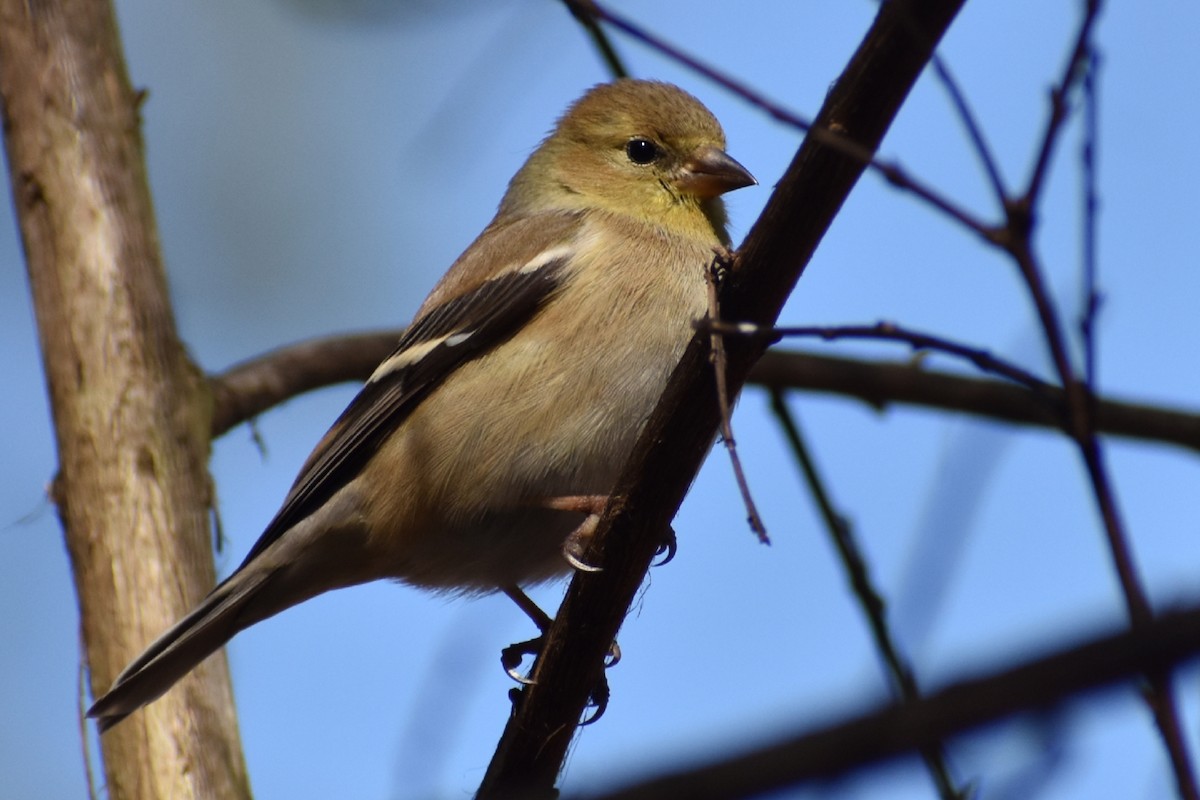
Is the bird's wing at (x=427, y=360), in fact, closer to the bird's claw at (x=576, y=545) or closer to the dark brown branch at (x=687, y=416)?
the bird's claw at (x=576, y=545)

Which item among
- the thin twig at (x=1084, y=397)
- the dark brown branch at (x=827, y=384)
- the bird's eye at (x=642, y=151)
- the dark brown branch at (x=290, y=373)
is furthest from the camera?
the bird's eye at (x=642, y=151)

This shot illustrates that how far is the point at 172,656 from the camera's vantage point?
4.82m

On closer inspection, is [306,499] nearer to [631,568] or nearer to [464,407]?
[464,407]

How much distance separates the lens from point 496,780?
442 centimetres

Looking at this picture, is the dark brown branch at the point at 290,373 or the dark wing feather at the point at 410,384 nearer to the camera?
the dark wing feather at the point at 410,384

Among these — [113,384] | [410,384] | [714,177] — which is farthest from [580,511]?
[714,177]

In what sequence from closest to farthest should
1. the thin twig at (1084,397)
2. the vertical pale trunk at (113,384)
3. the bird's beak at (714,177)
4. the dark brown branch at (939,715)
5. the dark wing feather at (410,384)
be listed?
the dark brown branch at (939,715), the thin twig at (1084,397), the vertical pale trunk at (113,384), the dark wing feather at (410,384), the bird's beak at (714,177)

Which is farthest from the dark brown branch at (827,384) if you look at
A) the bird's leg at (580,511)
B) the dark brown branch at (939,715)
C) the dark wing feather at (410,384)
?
the dark brown branch at (939,715)

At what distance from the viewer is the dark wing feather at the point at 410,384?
560cm

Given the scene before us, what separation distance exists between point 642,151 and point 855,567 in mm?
2544

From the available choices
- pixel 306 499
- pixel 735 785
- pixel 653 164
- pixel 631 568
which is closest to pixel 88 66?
pixel 306 499

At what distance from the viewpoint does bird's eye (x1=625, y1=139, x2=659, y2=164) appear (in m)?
6.68

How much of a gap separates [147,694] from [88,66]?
2.75 meters

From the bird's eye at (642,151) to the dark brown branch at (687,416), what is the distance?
3.01m
